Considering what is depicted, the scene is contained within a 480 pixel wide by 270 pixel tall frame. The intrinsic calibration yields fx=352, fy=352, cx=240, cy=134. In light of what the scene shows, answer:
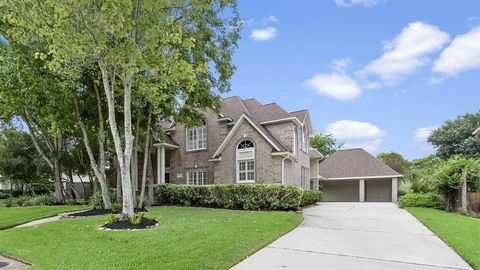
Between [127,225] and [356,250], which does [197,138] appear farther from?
[356,250]

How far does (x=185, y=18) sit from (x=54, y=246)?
774cm

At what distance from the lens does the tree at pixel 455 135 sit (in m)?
39.3

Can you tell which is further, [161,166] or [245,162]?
[161,166]

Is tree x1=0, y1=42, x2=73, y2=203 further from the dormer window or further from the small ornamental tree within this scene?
the small ornamental tree

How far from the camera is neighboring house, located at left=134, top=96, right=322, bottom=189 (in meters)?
20.4

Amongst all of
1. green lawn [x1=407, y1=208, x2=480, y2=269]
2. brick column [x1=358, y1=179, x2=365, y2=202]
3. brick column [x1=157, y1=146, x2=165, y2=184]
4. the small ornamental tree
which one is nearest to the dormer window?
brick column [x1=157, y1=146, x2=165, y2=184]

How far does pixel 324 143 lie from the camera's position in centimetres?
5009

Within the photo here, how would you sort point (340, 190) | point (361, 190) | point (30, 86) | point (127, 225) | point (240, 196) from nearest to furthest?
point (127, 225) → point (30, 86) → point (240, 196) → point (361, 190) → point (340, 190)

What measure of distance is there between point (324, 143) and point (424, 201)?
29.3 m

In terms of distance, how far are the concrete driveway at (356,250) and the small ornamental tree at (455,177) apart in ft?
31.4

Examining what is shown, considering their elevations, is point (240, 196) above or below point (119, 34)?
below

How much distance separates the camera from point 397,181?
92.7ft

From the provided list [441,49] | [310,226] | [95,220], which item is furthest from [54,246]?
[441,49]

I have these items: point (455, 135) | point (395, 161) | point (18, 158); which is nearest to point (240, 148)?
point (18, 158)
